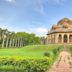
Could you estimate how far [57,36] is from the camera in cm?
8612

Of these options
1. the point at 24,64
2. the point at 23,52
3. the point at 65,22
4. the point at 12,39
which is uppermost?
the point at 65,22

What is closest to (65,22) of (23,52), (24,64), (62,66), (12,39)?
(12,39)

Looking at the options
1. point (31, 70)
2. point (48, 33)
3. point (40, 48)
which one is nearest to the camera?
point (31, 70)

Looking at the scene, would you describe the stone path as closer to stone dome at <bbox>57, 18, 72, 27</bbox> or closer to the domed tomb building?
the domed tomb building

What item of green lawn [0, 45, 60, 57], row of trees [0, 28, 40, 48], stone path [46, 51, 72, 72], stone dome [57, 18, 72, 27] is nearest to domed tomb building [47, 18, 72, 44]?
stone dome [57, 18, 72, 27]

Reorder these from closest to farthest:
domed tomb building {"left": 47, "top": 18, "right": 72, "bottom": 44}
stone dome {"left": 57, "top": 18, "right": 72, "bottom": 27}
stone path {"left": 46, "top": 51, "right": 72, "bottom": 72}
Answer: stone path {"left": 46, "top": 51, "right": 72, "bottom": 72} → domed tomb building {"left": 47, "top": 18, "right": 72, "bottom": 44} → stone dome {"left": 57, "top": 18, "right": 72, "bottom": 27}

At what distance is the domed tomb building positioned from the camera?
86.6 meters

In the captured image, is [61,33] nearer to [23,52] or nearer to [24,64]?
[23,52]

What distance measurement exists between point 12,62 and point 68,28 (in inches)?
2786

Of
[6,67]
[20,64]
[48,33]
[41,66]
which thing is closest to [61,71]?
[41,66]

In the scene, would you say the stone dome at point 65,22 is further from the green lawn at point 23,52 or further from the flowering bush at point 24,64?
the flowering bush at point 24,64

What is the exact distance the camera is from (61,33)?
8681cm

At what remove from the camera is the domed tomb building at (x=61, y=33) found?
284ft

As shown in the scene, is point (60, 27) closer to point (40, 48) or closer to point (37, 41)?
point (40, 48)
